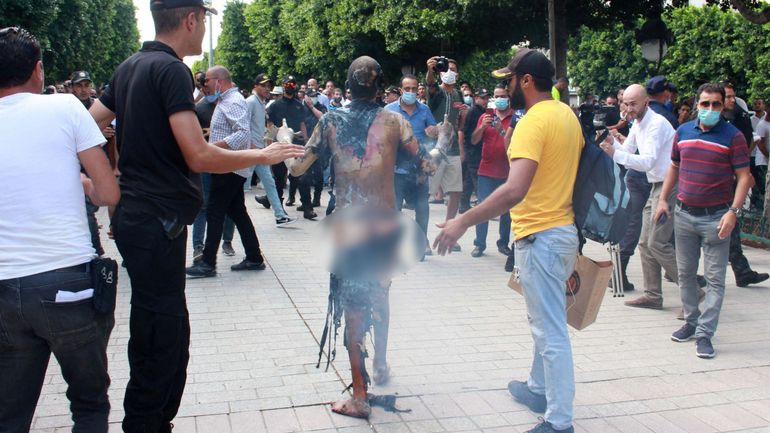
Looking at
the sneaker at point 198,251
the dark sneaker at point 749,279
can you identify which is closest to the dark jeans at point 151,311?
the sneaker at point 198,251

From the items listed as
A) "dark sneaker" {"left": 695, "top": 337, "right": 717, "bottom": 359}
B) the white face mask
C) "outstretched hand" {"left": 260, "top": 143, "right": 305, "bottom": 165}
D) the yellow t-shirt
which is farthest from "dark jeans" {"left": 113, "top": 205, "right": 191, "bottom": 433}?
the white face mask

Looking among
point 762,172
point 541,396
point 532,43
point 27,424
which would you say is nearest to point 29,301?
point 27,424

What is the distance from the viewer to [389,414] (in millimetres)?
4160

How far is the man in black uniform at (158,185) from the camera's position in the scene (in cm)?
304

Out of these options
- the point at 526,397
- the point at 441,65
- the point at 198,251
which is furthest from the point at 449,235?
the point at 441,65

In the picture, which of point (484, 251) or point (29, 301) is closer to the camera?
point (29, 301)

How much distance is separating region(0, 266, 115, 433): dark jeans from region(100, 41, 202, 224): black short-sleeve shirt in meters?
0.45

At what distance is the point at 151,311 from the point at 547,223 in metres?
1.94

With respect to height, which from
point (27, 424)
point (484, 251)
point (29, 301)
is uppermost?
point (29, 301)

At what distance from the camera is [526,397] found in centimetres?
432

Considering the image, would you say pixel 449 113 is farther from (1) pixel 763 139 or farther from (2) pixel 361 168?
(1) pixel 763 139

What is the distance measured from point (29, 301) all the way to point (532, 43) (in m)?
20.1

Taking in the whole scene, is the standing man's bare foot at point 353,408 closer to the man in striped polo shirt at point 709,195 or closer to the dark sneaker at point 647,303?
the man in striped polo shirt at point 709,195

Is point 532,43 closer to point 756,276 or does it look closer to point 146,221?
point 756,276
